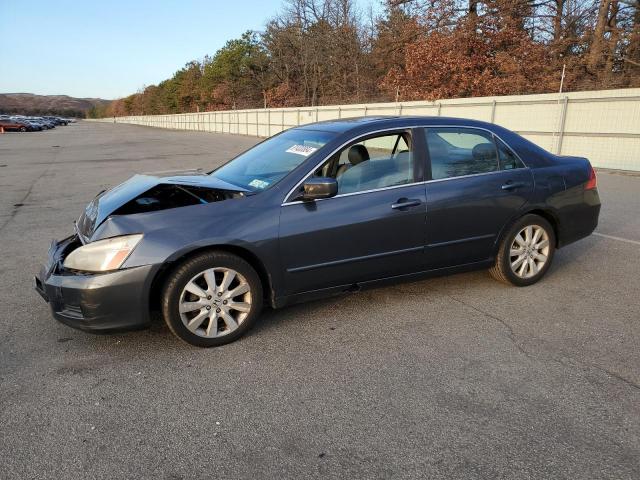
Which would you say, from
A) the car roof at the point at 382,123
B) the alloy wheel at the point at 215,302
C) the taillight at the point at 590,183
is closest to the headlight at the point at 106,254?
the alloy wheel at the point at 215,302

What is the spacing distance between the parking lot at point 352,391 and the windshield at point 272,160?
44.3 inches

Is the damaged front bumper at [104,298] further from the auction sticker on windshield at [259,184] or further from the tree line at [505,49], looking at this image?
the tree line at [505,49]

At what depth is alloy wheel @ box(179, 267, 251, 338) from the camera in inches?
134

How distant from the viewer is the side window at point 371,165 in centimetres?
391

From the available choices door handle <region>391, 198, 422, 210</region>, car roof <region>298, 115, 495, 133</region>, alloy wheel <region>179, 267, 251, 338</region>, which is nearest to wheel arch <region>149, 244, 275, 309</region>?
alloy wheel <region>179, 267, 251, 338</region>

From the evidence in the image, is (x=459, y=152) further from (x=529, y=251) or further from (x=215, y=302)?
(x=215, y=302)

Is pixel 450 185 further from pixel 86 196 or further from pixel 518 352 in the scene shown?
pixel 86 196

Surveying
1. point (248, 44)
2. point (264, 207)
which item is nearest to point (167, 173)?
point (264, 207)

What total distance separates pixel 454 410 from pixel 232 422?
122cm

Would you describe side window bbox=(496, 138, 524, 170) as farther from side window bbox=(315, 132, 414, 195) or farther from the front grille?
the front grille

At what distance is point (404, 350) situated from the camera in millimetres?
3467

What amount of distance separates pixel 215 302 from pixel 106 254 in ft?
2.54

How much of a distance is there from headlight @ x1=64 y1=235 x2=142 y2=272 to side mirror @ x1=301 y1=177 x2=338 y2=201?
1.18 metres

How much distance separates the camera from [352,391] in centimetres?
296
